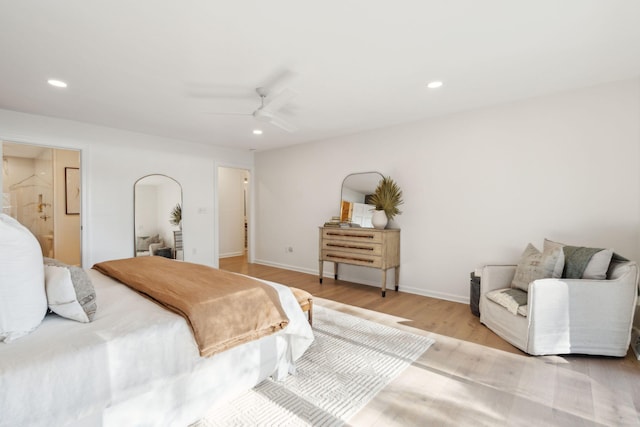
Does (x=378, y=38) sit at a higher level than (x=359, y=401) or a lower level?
higher

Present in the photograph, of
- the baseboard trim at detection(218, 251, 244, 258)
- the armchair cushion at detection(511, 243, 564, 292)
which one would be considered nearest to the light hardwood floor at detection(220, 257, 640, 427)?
the armchair cushion at detection(511, 243, 564, 292)

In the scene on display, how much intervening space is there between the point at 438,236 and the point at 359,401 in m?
2.63

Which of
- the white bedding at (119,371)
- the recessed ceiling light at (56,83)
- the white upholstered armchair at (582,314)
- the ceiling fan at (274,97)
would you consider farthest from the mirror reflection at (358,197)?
the recessed ceiling light at (56,83)

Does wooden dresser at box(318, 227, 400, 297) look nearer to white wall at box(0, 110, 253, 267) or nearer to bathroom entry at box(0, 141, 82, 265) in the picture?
white wall at box(0, 110, 253, 267)

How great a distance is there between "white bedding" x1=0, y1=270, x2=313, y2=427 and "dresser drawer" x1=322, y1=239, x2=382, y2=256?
2332 millimetres

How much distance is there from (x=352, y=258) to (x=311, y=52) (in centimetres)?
275

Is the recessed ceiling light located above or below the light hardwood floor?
above

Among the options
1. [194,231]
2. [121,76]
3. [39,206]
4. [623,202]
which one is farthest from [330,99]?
[39,206]

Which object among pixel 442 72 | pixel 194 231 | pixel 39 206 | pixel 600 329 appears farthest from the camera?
pixel 194 231

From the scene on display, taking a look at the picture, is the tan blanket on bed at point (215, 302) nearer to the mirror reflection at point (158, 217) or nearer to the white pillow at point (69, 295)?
the white pillow at point (69, 295)

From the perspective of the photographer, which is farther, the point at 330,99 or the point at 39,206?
the point at 39,206

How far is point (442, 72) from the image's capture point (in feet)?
8.56

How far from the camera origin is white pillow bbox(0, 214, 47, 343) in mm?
1247

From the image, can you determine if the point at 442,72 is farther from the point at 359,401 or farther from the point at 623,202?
the point at 359,401
